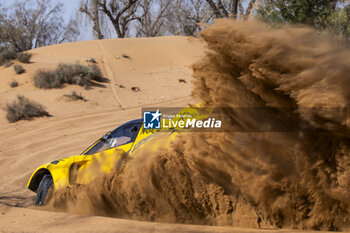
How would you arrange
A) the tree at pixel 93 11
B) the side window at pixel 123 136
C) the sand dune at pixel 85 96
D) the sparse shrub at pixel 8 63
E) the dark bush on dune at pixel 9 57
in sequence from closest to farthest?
1. the side window at pixel 123 136
2. the sand dune at pixel 85 96
3. the sparse shrub at pixel 8 63
4. the dark bush on dune at pixel 9 57
5. the tree at pixel 93 11

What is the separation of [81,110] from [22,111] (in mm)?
2470

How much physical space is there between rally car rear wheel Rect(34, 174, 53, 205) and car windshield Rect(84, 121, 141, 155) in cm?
90

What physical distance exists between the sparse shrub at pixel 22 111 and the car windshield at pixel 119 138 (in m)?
9.67

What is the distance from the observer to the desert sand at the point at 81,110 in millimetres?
5008

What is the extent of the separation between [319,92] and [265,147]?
94 cm

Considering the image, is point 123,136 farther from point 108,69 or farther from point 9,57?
point 9,57

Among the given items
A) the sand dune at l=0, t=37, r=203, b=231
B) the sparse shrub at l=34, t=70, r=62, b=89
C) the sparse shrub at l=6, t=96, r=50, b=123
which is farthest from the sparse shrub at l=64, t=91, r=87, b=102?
the sparse shrub at l=6, t=96, r=50, b=123

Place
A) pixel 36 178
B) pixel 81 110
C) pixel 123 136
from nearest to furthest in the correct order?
pixel 123 136 < pixel 36 178 < pixel 81 110

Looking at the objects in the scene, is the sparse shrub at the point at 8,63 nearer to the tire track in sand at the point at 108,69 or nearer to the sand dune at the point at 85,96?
the sand dune at the point at 85,96

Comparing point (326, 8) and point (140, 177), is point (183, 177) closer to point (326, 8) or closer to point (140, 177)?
point (140, 177)

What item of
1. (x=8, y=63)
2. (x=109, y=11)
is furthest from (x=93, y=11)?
(x=8, y=63)

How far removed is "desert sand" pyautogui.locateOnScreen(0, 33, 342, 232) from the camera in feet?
16.4

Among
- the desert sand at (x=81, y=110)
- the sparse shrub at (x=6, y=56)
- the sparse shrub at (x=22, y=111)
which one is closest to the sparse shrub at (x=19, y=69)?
the desert sand at (x=81, y=110)

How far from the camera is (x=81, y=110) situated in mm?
17375
